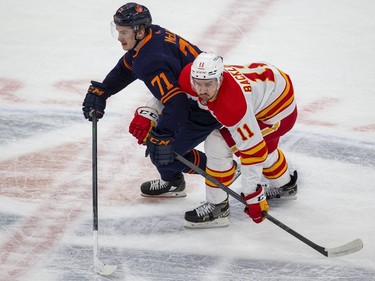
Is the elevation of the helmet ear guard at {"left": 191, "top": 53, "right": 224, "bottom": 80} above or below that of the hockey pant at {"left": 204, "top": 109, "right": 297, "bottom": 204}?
above

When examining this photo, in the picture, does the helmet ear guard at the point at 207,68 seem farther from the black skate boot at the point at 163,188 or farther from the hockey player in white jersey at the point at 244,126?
the black skate boot at the point at 163,188

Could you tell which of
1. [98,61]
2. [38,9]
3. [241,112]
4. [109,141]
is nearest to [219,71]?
[241,112]

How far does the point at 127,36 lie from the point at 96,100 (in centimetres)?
47

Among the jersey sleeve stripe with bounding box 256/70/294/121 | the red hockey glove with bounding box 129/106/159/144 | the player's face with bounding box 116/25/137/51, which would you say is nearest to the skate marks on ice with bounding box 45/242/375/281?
the red hockey glove with bounding box 129/106/159/144

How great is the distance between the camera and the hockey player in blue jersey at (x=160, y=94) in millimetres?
3771

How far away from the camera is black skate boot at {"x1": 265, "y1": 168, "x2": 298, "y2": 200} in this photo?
4.31 meters

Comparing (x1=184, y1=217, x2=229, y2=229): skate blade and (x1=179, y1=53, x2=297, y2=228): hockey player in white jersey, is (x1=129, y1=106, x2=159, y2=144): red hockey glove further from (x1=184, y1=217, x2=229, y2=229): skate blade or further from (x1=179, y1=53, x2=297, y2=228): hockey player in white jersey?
(x1=184, y1=217, x2=229, y2=229): skate blade

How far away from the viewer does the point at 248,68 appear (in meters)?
3.93

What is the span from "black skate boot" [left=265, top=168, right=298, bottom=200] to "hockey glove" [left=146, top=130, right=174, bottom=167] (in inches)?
30.4

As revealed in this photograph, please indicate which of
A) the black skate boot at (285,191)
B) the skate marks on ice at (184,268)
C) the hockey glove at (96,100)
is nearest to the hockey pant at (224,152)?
the black skate boot at (285,191)

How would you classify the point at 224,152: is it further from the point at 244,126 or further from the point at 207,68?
the point at 207,68

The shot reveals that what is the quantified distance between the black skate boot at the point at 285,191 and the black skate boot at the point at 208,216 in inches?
12.6

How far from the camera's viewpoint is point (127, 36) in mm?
3871

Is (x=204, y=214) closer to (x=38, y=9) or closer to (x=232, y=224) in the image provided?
(x=232, y=224)
